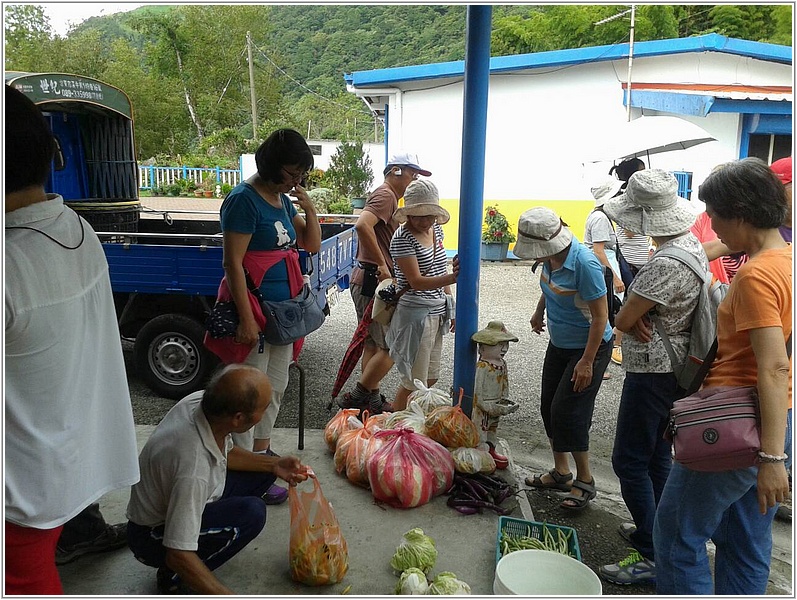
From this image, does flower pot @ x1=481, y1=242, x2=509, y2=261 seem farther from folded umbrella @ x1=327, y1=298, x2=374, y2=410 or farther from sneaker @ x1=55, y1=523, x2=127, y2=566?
sneaker @ x1=55, y1=523, x2=127, y2=566

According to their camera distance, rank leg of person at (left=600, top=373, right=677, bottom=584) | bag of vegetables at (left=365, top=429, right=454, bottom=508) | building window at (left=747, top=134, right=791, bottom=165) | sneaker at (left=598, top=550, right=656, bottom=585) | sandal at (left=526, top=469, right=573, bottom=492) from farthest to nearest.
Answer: building window at (left=747, top=134, right=791, bottom=165), sandal at (left=526, top=469, right=573, bottom=492), bag of vegetables at (left=365, top=429, right=454, bottom=508), sneaker at (left=598, top=550, right=656, bottom=585), leg of person at (left=600, top=373, right=677, bottom=584)

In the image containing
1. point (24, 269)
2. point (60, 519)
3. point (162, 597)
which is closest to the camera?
point (24, 269)

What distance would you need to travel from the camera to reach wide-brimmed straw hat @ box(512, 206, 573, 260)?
3004 millimetres

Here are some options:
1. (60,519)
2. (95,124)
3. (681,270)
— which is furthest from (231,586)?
(95,124)

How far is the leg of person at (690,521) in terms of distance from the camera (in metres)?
1.98

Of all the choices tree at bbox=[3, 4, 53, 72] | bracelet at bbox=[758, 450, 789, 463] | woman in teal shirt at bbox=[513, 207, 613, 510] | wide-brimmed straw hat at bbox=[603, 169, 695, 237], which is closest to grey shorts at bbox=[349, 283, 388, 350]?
woman in teal shirt at bbox=[513, 207, 613, 510]

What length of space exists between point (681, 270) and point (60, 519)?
2278 mm

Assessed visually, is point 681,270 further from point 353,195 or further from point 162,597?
point 353,195

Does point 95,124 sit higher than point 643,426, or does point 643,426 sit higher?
point 95,124

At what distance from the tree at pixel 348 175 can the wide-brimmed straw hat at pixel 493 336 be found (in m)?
15.5

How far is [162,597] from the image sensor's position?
2.10 meters

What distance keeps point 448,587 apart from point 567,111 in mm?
11569

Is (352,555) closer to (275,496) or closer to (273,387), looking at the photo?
(275,496)

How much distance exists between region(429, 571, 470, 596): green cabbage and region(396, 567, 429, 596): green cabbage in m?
0.03
